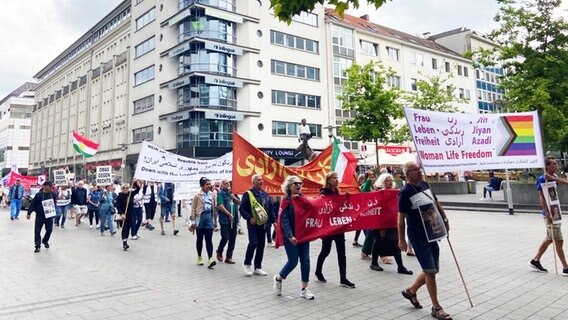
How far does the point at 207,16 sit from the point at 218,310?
36.5 m

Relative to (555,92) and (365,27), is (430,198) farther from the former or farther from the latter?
(365,27)

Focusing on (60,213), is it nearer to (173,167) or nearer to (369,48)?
(173,167)

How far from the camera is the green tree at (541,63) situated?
66.9 feet

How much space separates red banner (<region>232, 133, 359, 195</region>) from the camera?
28.1 feet

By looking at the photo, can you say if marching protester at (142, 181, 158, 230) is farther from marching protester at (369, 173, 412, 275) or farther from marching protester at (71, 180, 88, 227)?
marching protester at (369, 173, 412, 275)

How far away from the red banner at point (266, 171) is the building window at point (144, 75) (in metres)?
38.2

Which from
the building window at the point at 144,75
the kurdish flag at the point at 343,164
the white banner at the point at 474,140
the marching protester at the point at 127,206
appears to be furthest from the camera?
the building window at the point at 144,75

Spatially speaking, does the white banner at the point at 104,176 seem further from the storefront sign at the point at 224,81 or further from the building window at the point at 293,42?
the building window at the point at 293,42

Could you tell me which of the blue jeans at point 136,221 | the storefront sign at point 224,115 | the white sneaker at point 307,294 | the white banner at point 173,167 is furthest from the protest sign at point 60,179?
the storefront sign at point 224,115

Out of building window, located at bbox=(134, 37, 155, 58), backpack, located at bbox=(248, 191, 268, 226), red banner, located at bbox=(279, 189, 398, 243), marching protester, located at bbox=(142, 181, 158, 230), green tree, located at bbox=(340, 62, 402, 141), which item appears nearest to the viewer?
red banner, located at bbox=(279, 189, 398, 243)

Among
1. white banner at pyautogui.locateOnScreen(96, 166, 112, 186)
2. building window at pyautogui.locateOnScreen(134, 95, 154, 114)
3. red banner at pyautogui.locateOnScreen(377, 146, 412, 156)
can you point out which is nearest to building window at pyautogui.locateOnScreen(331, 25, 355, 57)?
red banner at pyautogui.locateOnScreen(377, 146, 412, 156)

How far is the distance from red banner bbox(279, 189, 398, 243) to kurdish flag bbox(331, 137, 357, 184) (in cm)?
214

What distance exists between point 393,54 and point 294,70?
53.0 feet

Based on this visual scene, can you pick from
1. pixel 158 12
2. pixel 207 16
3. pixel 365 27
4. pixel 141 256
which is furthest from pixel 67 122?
pixel 141 256
